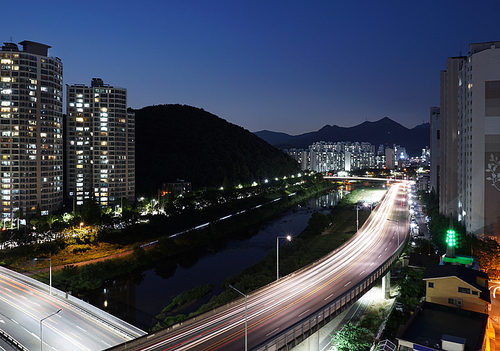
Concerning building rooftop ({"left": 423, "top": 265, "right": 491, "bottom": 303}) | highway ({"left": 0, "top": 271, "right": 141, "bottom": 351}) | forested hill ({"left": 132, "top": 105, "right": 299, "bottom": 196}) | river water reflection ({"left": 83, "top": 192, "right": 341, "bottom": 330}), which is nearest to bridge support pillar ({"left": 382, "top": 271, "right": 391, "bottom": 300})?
building rooftop ({"left": 423, "top": 265, "right": 491, "bottom": 303})

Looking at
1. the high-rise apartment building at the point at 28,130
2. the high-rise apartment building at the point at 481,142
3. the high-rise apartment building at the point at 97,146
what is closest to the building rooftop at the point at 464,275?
the high-rise apartment building at the point at 481,142

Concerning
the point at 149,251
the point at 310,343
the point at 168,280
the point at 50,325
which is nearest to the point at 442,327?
the point at 310,343

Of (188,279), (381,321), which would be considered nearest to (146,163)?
(188,279)

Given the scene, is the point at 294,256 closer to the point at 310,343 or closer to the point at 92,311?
the point at 310,343

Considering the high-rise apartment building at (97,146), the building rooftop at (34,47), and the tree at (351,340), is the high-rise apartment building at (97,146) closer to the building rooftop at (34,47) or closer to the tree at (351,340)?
the building rooftop at (34,47)

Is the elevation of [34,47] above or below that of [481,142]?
above

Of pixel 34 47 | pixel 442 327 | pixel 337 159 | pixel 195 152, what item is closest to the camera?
pixel 442 327

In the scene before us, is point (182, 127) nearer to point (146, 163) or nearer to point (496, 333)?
point (146, 163)
